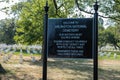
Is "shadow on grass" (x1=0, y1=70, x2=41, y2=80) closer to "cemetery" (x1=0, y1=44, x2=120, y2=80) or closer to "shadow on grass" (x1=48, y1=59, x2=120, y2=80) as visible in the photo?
"cemetery" (x1=0, y1=44, x2=120, y2=80)

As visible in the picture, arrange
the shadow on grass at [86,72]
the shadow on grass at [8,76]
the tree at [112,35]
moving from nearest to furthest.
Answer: the shadow on grass at [8,76] → the shadow on grass at [86,72] → the tree at [112,35]

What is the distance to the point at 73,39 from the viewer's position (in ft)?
29.1

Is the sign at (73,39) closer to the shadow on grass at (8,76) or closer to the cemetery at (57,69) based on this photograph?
the cemetery at (57,69)

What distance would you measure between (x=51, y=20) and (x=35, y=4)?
887 inches

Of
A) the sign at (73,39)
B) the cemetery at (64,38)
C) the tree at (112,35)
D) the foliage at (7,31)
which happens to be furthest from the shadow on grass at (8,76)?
the tree at (112,35)

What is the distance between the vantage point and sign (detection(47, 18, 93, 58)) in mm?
8812

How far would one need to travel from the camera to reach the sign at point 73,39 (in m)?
8.81

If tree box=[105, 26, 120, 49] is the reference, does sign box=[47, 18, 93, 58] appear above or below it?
above

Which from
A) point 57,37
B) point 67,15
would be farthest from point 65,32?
point 67,15

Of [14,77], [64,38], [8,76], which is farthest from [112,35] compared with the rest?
[64,38]

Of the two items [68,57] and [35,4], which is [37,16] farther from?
Result: [68,57]

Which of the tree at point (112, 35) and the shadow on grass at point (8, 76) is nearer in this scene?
the shadow on grass at point (8, 76)

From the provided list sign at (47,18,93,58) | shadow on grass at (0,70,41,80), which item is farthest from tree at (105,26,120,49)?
sign at (47,18,93,58)

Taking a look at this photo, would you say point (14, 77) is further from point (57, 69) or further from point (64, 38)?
point (64, 38)
